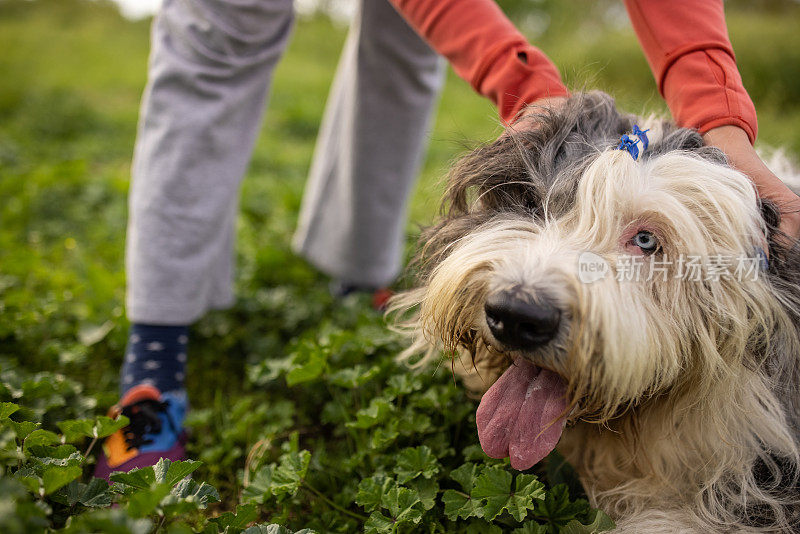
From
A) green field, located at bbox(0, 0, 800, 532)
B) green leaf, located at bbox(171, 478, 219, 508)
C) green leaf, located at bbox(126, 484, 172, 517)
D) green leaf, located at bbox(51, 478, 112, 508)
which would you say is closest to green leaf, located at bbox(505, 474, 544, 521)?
green field, located at bbox(0, 0, 800, 532)

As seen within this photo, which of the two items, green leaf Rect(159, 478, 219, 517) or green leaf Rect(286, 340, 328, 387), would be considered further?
green leaf Rect(286, 340, 328, 387)

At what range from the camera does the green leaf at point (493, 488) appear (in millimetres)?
1645

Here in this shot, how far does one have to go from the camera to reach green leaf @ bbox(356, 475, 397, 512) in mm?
1754

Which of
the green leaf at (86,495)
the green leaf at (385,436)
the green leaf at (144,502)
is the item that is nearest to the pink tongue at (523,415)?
the green leaf at (385,436)

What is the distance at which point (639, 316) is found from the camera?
61.2 inches

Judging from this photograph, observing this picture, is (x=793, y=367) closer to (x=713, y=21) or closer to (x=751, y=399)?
(x=751, y=399)

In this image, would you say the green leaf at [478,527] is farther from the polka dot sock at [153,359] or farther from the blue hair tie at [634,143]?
the polka dot sock at [153,359]

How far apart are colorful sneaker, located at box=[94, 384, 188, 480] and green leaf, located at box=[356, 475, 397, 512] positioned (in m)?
0.80

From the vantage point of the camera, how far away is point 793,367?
5.46 feet

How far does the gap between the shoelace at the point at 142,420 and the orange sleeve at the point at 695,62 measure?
2000mm

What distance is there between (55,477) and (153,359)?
1.03m

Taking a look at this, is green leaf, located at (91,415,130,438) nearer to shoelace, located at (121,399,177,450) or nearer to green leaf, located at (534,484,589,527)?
shoelace, located at (121,399,177,450)

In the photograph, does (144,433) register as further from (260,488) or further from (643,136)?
(643,136)

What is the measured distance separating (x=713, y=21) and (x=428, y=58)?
4.62ft
